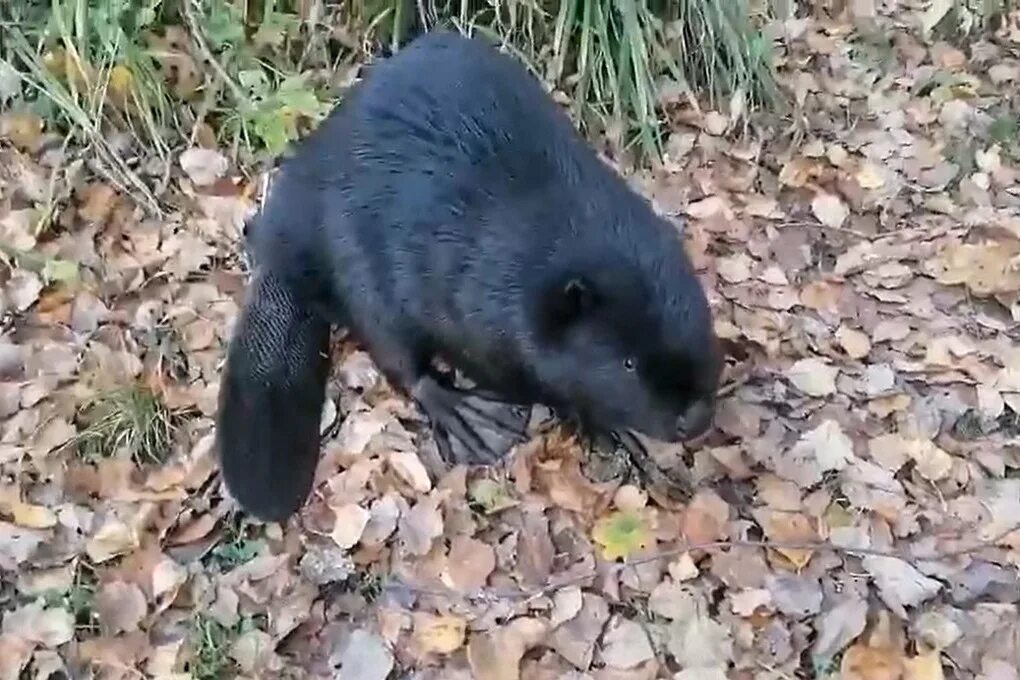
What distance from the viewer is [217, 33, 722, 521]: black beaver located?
5.96ft

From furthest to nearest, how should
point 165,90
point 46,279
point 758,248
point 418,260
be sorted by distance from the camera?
point 165,90 < point 758,248 < point 46,279 < point 418,260

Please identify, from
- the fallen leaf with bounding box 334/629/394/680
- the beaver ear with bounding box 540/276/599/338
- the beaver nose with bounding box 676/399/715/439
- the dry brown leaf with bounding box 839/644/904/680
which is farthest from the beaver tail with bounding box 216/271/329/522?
the dry brown leaf with bounding box 839/644/904/680

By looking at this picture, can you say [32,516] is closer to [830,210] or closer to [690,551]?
[690,551]

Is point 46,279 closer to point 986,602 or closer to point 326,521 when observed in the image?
point 326,521

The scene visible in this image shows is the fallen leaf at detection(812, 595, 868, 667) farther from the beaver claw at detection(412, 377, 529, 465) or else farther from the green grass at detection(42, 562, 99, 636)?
the green grass at detection(42, 562, 99, 636)

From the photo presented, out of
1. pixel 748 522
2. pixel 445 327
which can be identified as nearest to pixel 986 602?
pixel 748 522

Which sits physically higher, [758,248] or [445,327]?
[445,327]

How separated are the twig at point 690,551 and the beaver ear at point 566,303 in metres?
0.48

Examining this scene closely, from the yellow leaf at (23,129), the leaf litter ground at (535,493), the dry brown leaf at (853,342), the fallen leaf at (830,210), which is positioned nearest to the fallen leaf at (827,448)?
the leaf litter ground at (535,493)

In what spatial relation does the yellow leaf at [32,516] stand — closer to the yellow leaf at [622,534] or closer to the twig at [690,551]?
the twig at [690,551]

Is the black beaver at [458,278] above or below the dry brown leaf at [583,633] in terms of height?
above

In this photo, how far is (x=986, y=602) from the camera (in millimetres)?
2027

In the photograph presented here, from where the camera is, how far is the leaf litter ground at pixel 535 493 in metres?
2.01

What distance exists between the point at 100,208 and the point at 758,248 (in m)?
1.45
